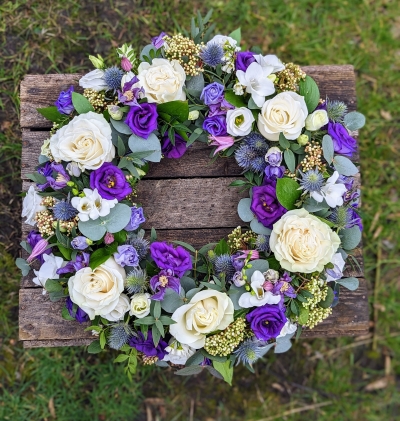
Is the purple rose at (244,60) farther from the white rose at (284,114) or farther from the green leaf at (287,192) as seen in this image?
the green leaf at (287,192)

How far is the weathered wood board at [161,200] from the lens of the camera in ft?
5.20

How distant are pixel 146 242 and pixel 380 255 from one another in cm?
135

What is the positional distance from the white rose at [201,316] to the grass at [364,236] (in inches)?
33.5

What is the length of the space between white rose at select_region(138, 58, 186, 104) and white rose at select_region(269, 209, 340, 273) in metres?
0.51

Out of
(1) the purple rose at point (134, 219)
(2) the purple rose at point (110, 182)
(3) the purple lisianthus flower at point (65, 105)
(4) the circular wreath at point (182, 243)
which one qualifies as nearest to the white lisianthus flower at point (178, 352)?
(4) the circular wreath at point (182, 243)

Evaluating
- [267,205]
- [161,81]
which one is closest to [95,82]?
[161,81]

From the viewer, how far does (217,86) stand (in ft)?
4.72

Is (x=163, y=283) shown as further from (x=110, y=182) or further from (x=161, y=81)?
(x=161, y=81)

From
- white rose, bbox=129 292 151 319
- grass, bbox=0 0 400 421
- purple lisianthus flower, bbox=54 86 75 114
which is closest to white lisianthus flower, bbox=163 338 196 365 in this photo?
white rose, bbox=129 292 151 319

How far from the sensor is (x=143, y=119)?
1.36m

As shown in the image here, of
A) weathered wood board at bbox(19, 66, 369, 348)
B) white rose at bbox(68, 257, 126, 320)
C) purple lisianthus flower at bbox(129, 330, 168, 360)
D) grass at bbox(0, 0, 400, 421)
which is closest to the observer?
white rose at bbox(68, 257, 126, 320)

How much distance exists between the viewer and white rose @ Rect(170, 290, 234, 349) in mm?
1318

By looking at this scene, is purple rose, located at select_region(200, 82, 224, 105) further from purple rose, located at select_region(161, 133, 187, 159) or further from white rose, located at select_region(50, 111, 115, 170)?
white rose, located at select_region(50, 111, 115, 170)

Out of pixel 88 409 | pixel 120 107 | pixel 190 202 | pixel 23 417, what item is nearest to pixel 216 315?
pixel 190 202
